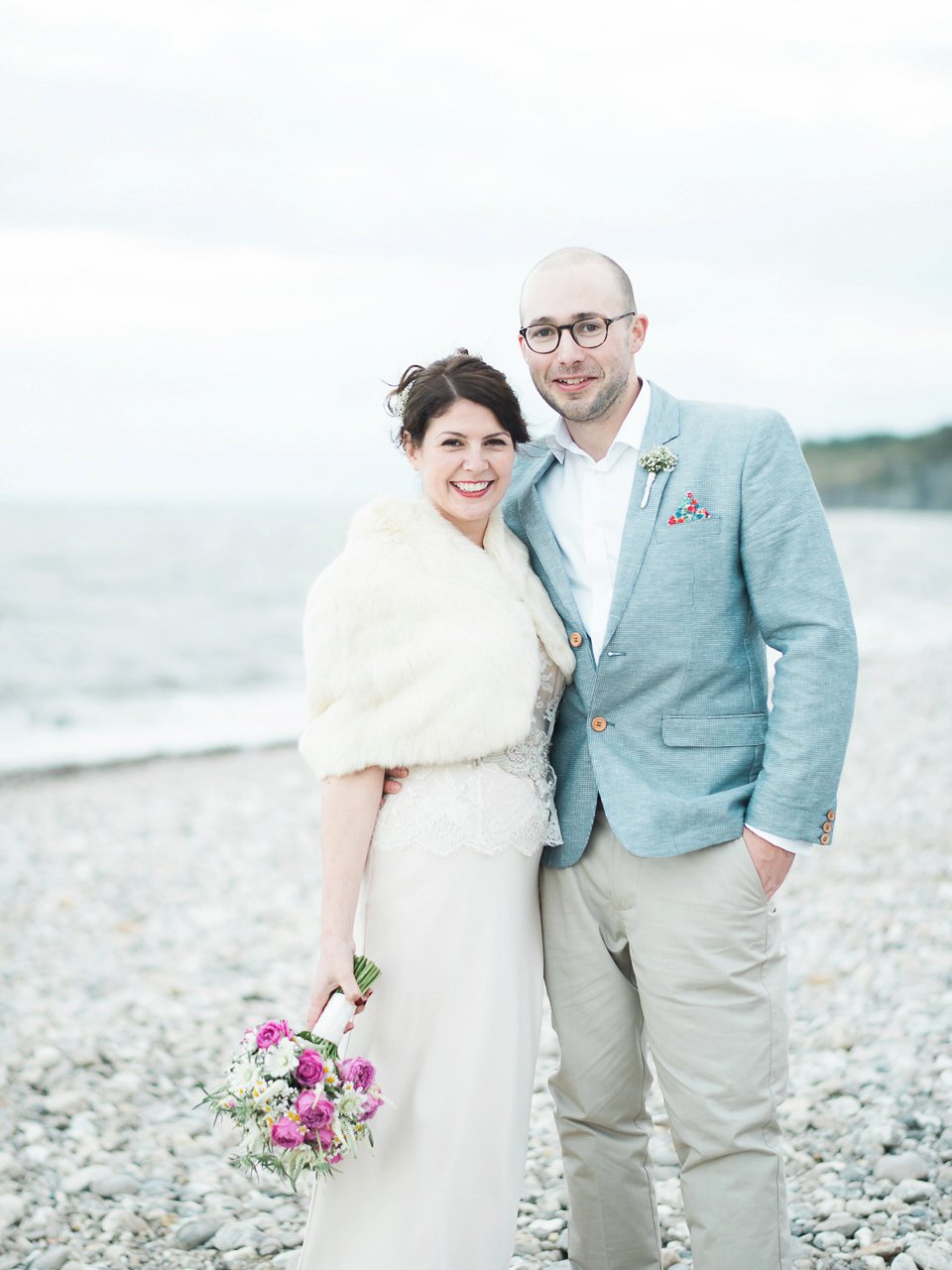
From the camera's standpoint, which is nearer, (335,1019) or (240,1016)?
(335,1019)

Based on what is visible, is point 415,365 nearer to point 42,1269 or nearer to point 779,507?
point 779,507

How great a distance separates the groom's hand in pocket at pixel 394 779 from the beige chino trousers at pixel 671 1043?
50 centimetres

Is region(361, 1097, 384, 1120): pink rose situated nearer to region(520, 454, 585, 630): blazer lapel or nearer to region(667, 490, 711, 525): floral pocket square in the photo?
region(520, 454, 585, 630): blazer lapel

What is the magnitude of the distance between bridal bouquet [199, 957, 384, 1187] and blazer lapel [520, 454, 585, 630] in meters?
1.21

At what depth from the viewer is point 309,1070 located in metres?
2.27

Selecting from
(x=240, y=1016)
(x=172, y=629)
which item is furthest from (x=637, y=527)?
(x=172, y=629)

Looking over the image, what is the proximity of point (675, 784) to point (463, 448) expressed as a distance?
1017 millimetres

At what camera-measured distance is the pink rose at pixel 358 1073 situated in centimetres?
235

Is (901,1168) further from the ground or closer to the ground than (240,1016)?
further from the ground

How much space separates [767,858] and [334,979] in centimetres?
107

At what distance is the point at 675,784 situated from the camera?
2627 millimetres

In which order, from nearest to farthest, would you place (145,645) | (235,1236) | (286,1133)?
(286,1133) < (235,1236) < (145,645)

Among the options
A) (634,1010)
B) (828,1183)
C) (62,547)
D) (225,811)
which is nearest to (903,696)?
(225,811)

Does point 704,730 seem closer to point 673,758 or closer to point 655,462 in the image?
point 673,758
